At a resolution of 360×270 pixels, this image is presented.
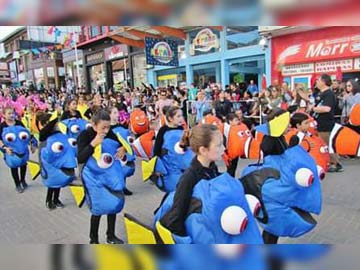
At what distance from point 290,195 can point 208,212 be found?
1.08 metres

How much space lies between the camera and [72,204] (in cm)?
562

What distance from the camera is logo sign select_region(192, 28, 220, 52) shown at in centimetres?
1583

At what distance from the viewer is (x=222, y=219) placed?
6.48 ft

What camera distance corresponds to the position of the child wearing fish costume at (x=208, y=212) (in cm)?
198

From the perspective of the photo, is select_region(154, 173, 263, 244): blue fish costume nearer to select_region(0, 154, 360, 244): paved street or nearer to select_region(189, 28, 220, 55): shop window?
select_region(0, 154, 360, 244): paved street

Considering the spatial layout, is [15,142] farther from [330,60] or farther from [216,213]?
[330,60]

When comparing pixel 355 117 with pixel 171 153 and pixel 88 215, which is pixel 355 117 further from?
pixel 88 215

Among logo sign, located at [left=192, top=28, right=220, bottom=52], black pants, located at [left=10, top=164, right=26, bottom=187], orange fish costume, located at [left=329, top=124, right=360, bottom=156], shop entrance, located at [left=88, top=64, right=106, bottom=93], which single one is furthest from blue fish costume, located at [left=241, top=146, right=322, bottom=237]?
shop entrance, located at [left=88, top=64, right=106, bottom=93]

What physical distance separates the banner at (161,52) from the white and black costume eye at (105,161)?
1153 centimetres

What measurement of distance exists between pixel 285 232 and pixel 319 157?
2.76 meters

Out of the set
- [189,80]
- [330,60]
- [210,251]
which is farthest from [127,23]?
[189,80]

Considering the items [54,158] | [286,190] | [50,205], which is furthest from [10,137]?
[286,190]

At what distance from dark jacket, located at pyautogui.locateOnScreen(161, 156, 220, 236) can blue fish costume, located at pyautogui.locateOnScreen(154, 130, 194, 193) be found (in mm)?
2033

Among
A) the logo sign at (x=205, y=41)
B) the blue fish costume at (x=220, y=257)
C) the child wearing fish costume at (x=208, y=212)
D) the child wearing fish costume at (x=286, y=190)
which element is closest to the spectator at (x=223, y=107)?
the child wearing fish costume at (x=286, y=190)
